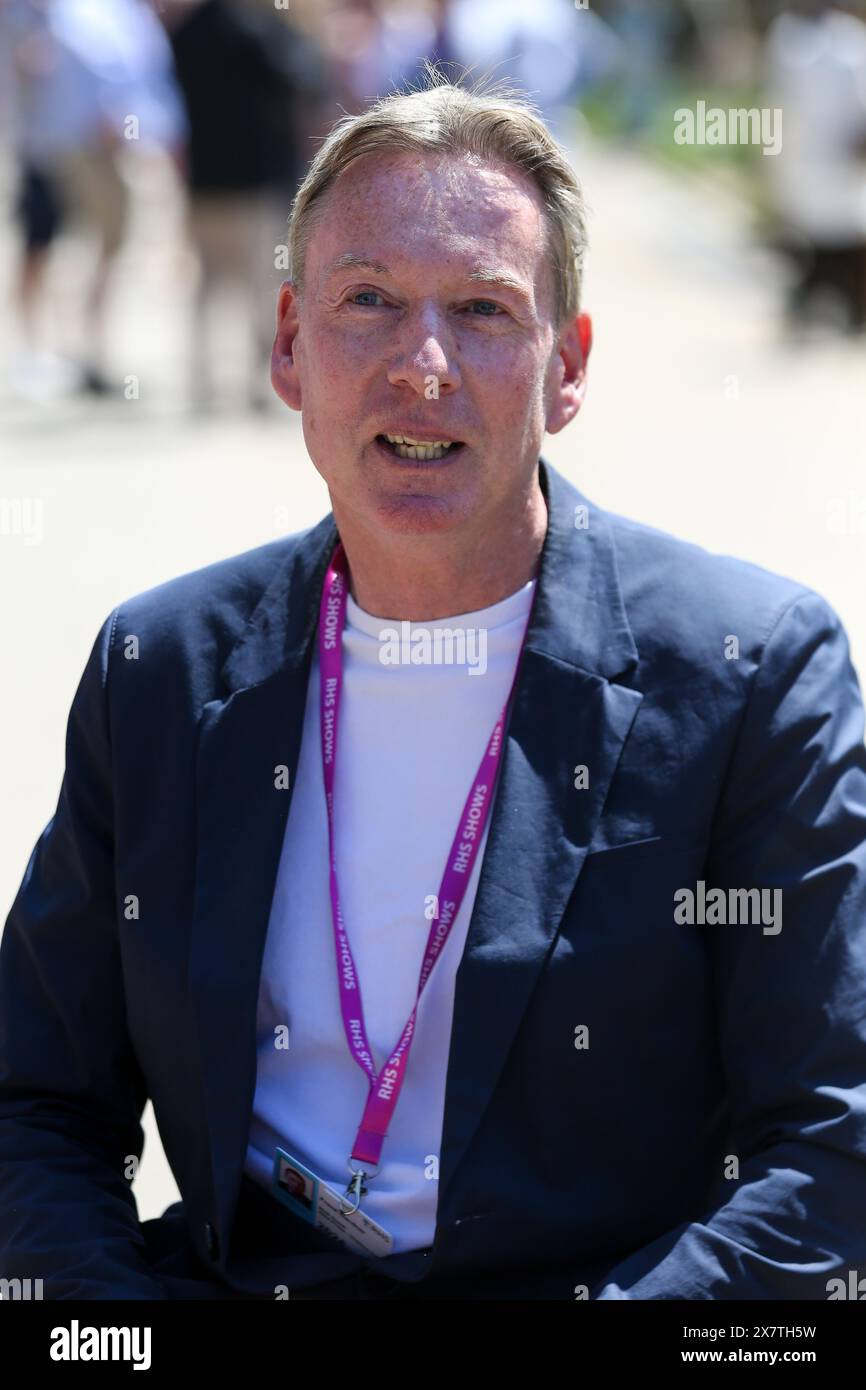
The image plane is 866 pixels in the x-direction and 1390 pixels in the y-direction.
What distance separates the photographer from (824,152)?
1218cm

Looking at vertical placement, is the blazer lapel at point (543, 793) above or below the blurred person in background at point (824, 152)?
below

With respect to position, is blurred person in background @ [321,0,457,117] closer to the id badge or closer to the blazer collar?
the blazer collar

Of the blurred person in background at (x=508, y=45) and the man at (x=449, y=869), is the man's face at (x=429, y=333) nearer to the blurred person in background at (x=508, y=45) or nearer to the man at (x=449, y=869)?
the man at (x=449, y=869)

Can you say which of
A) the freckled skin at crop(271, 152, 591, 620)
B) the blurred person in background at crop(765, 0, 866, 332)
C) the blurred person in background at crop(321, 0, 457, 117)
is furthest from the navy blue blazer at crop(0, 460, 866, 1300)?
the blurred person in background at crop(321, 0, 457, 117)

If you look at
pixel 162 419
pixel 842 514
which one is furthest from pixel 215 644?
pixel 162 419

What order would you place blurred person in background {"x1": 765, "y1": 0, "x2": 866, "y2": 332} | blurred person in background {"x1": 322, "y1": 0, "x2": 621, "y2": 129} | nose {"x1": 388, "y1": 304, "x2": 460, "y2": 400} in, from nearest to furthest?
nose {"x1": 388, "y1": 304, "x2": 460, "y2": 400} → blurred person in background {"x1": 322, "y1": 0, "x2": 621, "y2": 129} → blurred person in background {"x1": 765, "y1": 0, "x2": 866, "y2": 332}

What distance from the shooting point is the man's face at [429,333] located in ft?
7.92

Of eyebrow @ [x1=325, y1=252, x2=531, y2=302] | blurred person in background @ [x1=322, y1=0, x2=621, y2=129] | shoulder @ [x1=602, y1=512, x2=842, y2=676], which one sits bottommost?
shoulder @ [x1=602, y1=512, x2=842, y2=676]

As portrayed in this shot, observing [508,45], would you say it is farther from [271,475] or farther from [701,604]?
[701,604]

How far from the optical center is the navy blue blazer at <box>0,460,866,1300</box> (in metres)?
2.29

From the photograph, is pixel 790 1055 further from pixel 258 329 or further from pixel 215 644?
pixel 258 329

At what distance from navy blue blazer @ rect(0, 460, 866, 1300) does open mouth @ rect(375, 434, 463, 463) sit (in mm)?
207

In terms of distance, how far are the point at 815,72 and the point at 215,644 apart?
1033cm

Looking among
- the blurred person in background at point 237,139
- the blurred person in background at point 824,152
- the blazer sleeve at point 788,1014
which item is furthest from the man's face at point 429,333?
the blurred person in background at point 824,152
